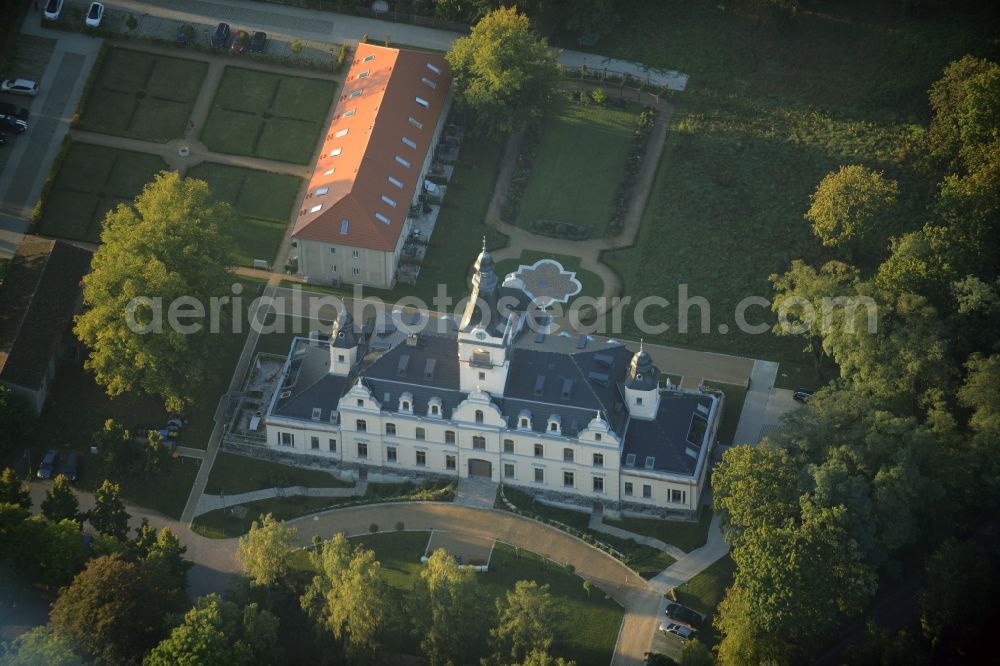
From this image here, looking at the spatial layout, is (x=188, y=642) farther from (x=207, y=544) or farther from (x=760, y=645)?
(x=760, y=645)

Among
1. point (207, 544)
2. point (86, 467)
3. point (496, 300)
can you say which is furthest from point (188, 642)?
point (496, 300)

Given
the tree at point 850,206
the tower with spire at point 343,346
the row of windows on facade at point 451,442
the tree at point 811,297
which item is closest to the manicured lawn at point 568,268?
the tree at point 811,297

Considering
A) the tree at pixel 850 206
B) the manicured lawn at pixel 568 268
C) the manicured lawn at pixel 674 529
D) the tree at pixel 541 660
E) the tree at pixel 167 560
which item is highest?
the tree at pixel 850 206

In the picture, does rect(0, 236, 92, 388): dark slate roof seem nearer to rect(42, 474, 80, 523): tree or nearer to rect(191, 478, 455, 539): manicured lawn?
rect(42, 474, 80, 523): tree

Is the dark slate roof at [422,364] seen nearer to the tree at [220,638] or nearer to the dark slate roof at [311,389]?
the dark slate roof at [311,389]

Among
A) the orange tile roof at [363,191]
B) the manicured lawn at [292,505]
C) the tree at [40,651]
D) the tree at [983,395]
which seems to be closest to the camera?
the tree at [40,651]

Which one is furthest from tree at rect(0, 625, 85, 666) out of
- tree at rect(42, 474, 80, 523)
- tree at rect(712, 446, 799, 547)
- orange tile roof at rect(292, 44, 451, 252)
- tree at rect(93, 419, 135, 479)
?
tree at rect(712, 446, 799, 547)

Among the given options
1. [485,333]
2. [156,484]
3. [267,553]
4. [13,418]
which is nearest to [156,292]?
[13,418]
